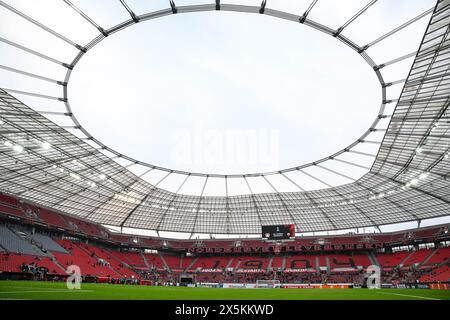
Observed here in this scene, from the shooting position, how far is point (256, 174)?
157ft

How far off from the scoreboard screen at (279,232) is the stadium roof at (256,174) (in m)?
4.27

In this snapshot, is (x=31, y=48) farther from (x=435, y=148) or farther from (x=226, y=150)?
(x=435, y=148)

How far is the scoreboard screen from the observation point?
5688 centimetres

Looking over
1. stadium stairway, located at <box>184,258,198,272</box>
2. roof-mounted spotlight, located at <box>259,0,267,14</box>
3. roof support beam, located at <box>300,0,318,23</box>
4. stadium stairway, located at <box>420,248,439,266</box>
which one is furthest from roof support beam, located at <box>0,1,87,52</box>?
stadium stairway, located at <box>420,248,439,266</box>

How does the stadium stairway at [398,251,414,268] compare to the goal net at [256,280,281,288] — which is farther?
the stadium stairway at [398,251,414,268]

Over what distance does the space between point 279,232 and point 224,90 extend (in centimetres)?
3731

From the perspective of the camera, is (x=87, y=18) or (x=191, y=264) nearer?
(x=87, y=18)

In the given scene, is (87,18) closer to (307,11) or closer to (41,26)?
(41,26)

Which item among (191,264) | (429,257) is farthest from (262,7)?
(191,264)

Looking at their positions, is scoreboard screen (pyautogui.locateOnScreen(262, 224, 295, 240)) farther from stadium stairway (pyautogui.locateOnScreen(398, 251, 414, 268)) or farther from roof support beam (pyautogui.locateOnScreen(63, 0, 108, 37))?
roof support beam (pyautogui.locateOnScreen(63, 0, 108, 37))

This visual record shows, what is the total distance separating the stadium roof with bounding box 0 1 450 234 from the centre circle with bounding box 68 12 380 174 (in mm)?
1147

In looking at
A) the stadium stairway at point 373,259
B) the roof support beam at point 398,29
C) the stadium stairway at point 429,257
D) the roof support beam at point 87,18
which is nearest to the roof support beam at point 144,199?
the roof support beam at point 87,18

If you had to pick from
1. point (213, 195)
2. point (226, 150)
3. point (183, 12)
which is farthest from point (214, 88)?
point (213, 195)

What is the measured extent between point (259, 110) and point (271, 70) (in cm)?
594
